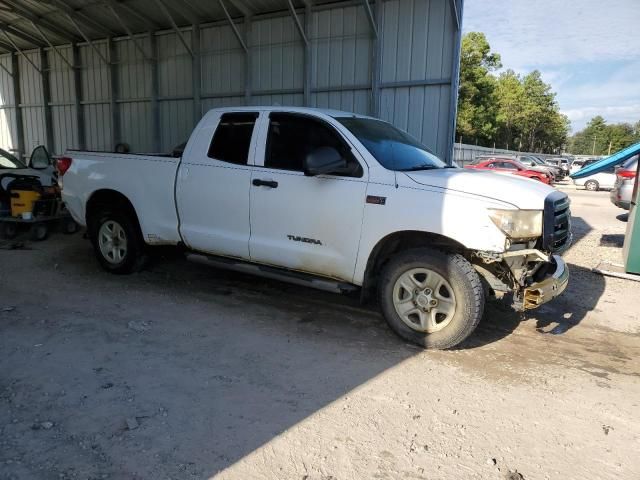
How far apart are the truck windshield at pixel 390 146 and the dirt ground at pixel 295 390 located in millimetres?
1619

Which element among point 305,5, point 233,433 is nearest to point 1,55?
point 305,5

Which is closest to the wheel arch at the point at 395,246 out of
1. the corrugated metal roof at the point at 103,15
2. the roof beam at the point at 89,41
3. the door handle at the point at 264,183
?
the door handle at the point at 264,183

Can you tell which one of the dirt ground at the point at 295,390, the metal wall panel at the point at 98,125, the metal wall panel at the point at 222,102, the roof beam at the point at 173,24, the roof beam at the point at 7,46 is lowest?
the dirt ground at the point at 295,390

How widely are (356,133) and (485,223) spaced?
1563 millimetres

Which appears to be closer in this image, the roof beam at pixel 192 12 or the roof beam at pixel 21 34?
the roof beam at pixel 192 12

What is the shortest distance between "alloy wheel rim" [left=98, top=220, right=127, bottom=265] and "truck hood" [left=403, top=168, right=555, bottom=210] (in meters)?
3.81

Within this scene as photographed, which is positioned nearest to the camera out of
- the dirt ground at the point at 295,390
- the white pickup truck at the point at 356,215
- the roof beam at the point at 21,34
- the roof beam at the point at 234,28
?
the dirt ground at the point at 295,390

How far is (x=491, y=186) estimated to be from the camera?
3930mm

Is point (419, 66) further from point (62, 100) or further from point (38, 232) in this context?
point (62, 100)

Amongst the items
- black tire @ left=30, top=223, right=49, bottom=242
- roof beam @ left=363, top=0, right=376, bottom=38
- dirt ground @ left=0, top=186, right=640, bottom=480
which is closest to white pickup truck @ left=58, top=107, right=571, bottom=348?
dirt ground @ left=0, top=186, right=640, bottom=480

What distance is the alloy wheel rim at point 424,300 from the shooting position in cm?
407

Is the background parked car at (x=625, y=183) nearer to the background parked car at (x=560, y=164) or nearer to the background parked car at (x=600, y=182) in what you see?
the background parked car at (x=600, y=182)

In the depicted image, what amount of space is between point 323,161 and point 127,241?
10.2 feet

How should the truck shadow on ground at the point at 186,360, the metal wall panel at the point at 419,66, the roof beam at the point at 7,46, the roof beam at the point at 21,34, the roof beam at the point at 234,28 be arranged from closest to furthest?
the truck shadow on ground at the point at 186,360, the metal wall panel at the point at 419,66, the roof beam at the point at 234,28, the roof beam at the point at 21,34, the roof beam at the point at 7,46
